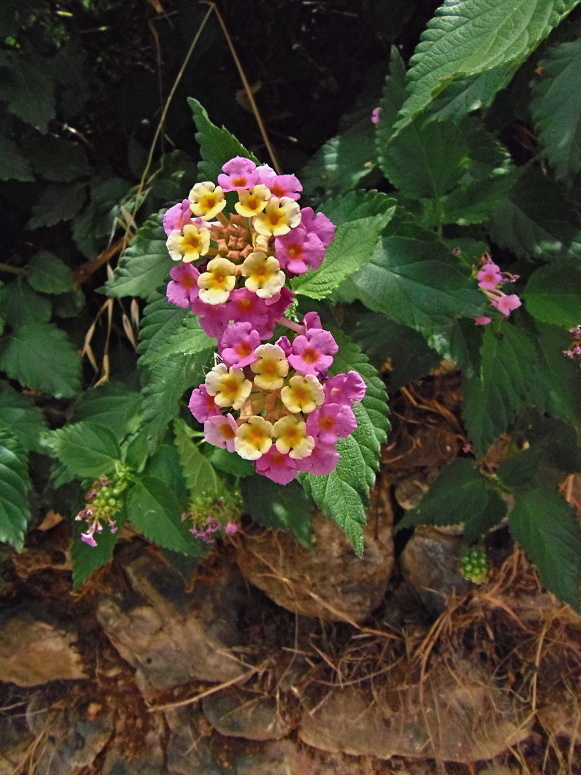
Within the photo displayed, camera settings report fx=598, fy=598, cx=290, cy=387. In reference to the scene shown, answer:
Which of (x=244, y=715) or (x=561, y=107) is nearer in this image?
(x=561, y=107)

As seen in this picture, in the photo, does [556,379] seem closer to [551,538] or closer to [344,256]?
[551,538]

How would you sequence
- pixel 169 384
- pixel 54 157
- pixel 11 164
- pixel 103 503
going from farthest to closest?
1. pixel 54 157
2. pixel 11 164
3. pixel 103 503
4. pixel 169 384

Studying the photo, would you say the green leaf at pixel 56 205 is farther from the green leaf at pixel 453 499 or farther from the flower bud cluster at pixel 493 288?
the green leaf at pixel 453 499

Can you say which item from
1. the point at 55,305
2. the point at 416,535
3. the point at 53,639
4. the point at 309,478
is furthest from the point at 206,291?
the point at 53,639

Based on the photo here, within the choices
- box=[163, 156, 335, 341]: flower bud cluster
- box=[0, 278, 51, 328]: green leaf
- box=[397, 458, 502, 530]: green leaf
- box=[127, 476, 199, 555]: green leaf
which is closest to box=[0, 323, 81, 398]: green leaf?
box=[0, 278, 51, 328]: green leaf

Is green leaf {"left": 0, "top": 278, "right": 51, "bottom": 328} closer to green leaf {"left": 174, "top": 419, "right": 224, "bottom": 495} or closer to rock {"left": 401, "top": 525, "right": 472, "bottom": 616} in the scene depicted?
green leaf {"left": 174, "top": 419, "right": 224, "bottom": 495}

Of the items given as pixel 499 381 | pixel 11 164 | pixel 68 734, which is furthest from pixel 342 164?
pixel 68 734
